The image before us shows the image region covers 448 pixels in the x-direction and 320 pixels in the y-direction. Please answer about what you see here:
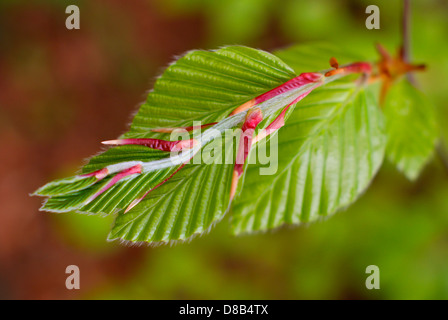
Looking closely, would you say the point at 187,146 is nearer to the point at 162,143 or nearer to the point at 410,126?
the point at 162,143

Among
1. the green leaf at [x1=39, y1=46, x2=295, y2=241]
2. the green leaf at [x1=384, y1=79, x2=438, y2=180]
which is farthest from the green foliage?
the green leaf at [x1=384, y1=79, x2=438, y2=180]

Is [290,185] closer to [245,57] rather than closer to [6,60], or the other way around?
[245,57]

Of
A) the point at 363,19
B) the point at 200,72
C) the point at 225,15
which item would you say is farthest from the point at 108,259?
the point at 200,72

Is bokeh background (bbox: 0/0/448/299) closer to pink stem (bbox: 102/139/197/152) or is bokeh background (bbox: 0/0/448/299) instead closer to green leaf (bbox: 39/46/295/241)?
green leaf (bbox: 39/46/295/241)

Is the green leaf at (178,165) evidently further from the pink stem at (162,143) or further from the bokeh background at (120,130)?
the bokeh background at (120,130)

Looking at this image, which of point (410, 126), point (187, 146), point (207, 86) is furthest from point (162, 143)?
point (410, 126)

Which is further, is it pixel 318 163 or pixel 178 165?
pixel 318 163

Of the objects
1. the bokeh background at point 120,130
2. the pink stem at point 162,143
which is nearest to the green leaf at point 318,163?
the pink stem at point 162,143
